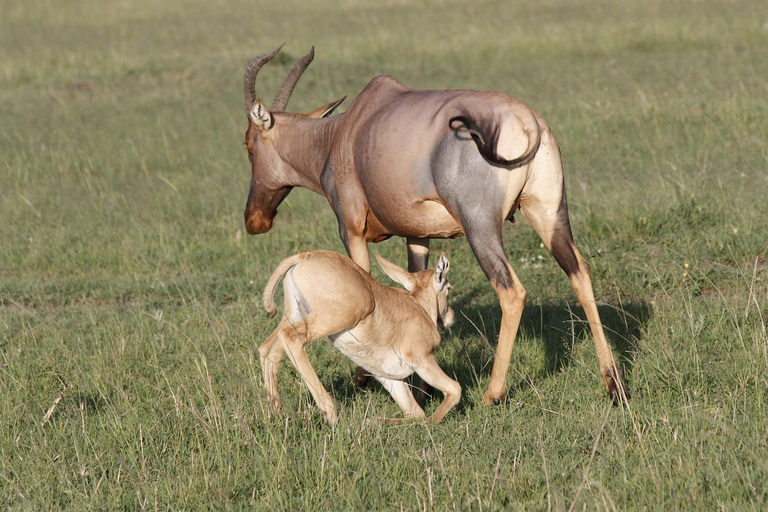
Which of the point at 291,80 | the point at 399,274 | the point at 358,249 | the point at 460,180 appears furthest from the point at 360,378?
the point at 291,80

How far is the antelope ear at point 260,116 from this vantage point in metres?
6.79

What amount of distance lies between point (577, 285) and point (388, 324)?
1.08 metres

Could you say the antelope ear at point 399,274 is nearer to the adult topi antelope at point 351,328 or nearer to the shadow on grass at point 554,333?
the adult topi antelope at point 351,328

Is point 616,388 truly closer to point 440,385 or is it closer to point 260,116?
point 440,385

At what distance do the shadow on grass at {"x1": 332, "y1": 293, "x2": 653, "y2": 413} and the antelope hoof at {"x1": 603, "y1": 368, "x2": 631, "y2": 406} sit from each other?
0.21 meters

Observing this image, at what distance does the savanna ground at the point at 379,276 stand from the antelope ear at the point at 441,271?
0.55 metres

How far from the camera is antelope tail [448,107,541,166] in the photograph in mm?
5062

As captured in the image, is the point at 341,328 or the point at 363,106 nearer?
the point at 341,328

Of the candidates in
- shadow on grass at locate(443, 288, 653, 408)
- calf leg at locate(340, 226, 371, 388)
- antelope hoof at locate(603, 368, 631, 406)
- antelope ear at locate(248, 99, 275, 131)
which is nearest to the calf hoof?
calf leg at locate(340, 226, 371, 388)

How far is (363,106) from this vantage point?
243 inches

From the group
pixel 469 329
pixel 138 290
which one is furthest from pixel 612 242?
pixel 138 290

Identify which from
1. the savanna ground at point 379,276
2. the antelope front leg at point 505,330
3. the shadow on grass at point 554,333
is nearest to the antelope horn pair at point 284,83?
the savanna ground at point 379,276

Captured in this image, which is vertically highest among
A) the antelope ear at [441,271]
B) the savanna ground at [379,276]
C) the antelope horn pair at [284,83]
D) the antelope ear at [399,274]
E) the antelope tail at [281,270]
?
the antelope horn pair at [284,83]

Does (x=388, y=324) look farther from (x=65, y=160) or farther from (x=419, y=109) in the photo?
(x=65, y=160)
